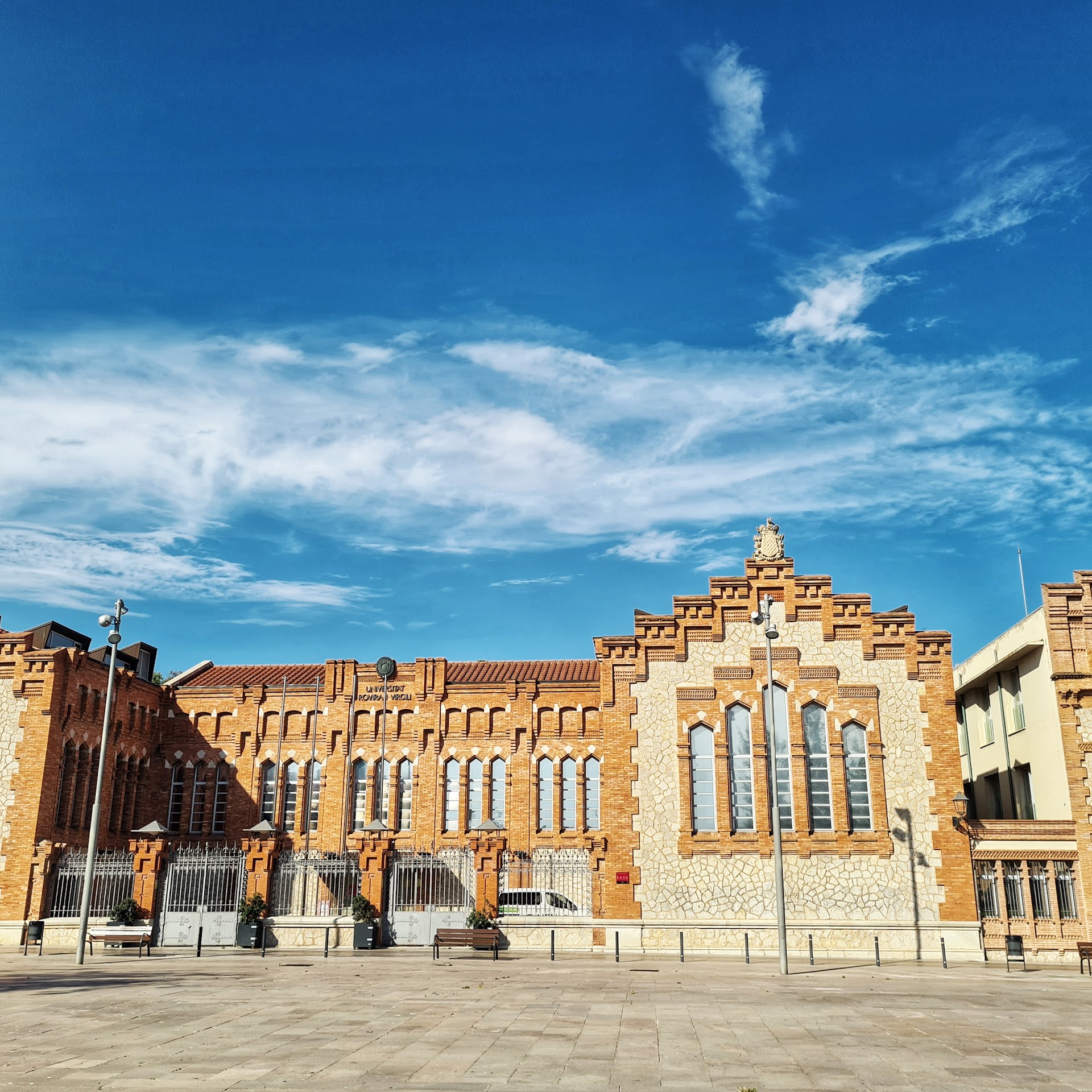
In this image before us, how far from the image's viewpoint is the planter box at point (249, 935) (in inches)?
1221

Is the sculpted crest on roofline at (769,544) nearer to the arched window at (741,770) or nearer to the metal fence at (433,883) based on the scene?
the arched window at (741,770)

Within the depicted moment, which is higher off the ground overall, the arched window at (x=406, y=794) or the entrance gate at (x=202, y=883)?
the arched window at (x=406, y=794)

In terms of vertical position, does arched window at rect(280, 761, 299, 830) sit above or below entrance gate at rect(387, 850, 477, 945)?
above

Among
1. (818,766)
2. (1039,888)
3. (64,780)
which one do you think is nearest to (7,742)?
(64,780)

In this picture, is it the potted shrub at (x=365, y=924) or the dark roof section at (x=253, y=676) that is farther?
the dark roof section at (x=253, y=676)

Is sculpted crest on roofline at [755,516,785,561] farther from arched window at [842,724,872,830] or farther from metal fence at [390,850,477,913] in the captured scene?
metal fence at [390,850,477,913]

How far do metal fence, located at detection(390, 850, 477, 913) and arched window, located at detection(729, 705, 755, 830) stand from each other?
29.0ft

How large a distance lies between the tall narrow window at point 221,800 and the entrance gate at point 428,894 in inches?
451

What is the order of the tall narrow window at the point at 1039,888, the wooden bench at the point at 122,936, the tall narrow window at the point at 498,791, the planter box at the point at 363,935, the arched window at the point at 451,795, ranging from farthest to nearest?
1. the arched window at the point at 451,795
2. the tall narrow window at the point at 498,791
3. the planter box at the point at 363,935
4. the tall narrow window at the point at 1039,888
5. the wooden bench at the point at 122,936

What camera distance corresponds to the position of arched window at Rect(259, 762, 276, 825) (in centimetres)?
4169

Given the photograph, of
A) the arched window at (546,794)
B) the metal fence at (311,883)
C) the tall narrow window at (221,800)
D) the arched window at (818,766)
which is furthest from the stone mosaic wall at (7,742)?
the arched window at (818,766)

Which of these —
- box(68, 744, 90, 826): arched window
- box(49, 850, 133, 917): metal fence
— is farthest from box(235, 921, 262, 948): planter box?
A: box(68, 744, 90, 826): arched window

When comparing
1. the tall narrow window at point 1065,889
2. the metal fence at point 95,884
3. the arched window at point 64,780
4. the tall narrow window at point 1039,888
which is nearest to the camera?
the tall narrow window at point 1065,889

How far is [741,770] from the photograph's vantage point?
32.7 meters
